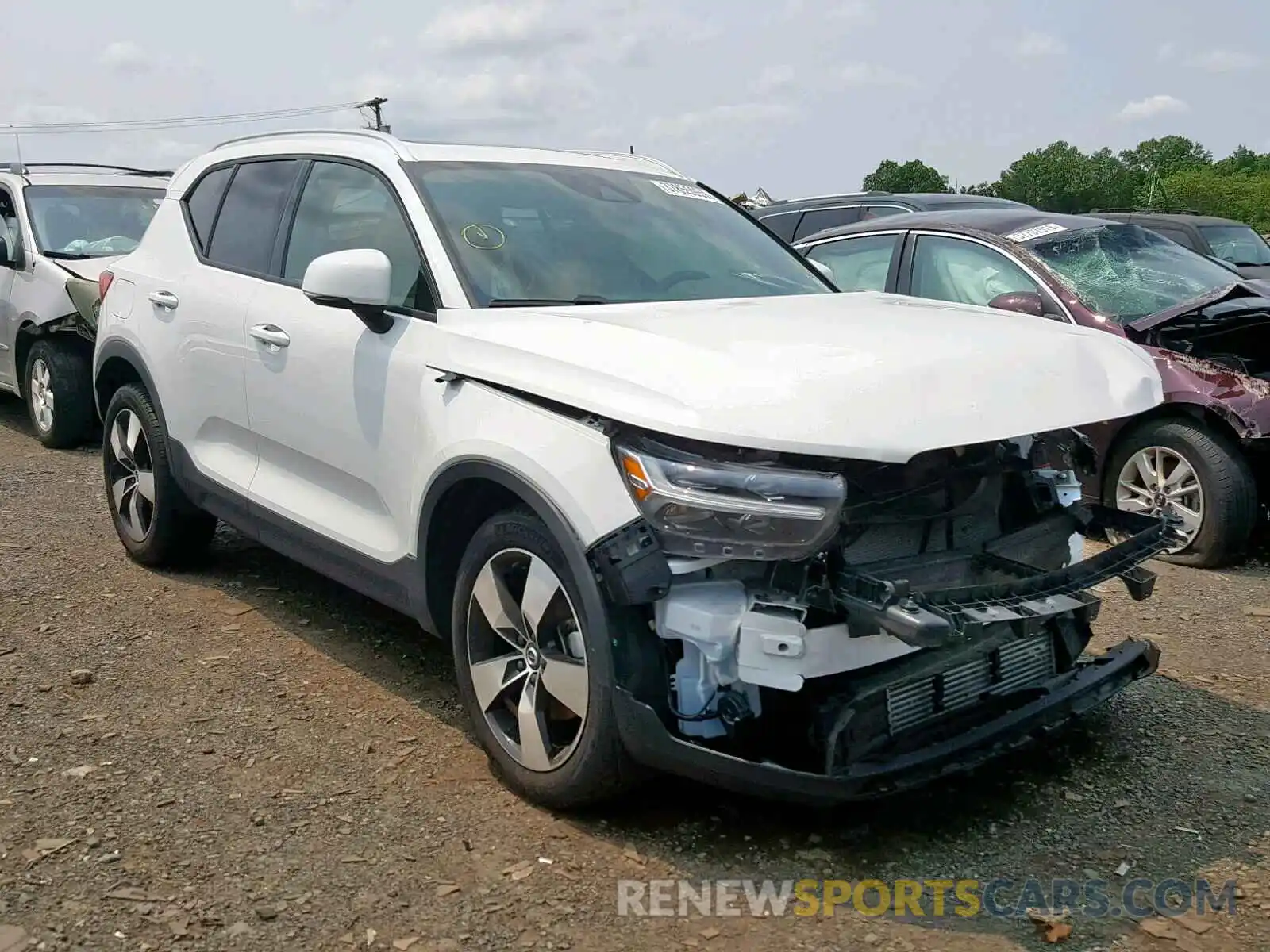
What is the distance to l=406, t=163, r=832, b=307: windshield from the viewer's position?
149 inches

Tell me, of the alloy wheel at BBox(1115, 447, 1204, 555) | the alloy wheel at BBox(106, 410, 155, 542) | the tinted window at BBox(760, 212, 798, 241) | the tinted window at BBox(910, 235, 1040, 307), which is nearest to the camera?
the alloy wheel at BBox(106, 410, 155, 542)

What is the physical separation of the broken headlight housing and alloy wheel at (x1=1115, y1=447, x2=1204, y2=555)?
3326mm

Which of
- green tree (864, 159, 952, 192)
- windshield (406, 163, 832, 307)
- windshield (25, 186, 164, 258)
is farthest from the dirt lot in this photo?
green tree (864, 159, 952, 192)

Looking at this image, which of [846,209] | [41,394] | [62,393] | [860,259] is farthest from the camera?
[846,209]

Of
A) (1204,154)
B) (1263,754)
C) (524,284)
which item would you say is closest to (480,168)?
(524,284)

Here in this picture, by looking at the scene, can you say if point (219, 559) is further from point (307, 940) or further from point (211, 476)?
point (307, 940)

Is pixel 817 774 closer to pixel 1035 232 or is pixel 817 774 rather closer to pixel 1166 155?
pixel 1035 232

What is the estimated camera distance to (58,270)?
8680 millimetres

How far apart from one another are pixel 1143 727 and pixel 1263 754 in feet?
1.13

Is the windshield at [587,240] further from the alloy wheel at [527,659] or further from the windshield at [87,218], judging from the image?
the windshield at [87,218]

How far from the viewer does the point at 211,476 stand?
4.78m

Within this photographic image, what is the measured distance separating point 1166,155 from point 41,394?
121490mm

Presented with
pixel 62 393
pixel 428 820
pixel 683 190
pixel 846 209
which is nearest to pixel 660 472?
pixel 428 820

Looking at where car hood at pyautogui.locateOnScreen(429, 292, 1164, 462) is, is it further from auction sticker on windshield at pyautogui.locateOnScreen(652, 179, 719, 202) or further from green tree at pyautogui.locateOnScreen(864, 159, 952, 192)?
green tree at pyautogui.locateOnScreen(864, 159, 952, 192)
